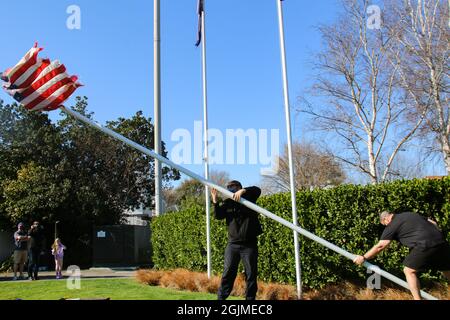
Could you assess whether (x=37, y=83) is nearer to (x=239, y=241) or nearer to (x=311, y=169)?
(x=239, y=241)

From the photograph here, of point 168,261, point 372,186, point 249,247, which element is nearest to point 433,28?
point 372,186

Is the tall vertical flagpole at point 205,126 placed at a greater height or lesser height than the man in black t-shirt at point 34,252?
greater

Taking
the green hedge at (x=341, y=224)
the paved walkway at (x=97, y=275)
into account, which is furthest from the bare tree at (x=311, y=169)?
the green hedge at (x=341, y=224)

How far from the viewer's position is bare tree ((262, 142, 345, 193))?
972 inches

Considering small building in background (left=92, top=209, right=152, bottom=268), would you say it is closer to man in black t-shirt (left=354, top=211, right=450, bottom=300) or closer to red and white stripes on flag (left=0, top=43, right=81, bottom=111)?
red and white stripes on flag (left=0, top=43, right=81, bottom=111)

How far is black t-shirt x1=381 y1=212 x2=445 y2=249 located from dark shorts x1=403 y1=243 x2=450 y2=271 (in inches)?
2.7

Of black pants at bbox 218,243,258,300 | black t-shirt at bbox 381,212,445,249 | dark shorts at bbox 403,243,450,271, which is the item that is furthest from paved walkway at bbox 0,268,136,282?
dark shorts at bbox 403,243,450,271

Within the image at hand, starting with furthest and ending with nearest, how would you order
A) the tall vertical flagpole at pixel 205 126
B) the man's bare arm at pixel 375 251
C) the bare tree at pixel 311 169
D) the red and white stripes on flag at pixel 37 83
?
the bare tree at pixel 311 169 < the tall vertical flagpole at pixel 205 126 < the red and white stripes on flag at pixel 37 83 < the man's bare arm at pixel 375 251

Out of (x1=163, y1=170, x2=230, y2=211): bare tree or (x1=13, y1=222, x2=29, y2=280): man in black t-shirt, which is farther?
(x1=163, y1=170, x2=230, y2=211): bare tree

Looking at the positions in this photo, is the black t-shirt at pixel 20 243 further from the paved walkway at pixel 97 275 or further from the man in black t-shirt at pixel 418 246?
the man in black t-shirt at pixel 418 246

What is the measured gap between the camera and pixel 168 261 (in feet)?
52.7

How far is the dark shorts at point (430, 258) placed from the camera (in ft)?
19.8

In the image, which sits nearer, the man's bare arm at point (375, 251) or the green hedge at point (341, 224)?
the man's bare arm at point (375, 251)
